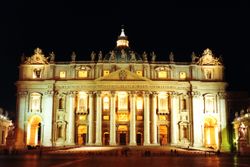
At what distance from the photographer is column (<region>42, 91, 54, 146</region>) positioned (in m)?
85.8

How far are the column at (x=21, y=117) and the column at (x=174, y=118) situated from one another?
94.7 feet

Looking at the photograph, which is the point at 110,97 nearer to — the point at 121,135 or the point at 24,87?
the point at 121,135

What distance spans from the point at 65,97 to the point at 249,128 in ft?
116

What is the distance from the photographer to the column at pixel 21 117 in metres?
86.6

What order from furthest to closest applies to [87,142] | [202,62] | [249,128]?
[202,62] → [87,142] → [249,128]

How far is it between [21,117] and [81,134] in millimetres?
12289

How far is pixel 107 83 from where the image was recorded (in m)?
86.0

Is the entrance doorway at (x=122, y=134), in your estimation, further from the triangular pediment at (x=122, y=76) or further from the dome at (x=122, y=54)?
the dome at (x=122, y=54)

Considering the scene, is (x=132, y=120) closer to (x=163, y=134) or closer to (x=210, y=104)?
(x=163, y=134)

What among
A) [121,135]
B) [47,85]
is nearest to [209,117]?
[121,135]

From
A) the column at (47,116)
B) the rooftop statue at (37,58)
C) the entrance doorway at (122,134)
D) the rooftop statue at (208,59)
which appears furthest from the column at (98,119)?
the rooftop statue at (208,59)

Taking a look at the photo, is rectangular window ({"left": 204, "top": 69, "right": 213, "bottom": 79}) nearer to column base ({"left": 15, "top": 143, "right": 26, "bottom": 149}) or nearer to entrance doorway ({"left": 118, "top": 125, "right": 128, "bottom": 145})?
entrance doorway ({"left": 118, "top": 125, "right": 128, "bottom": 145})

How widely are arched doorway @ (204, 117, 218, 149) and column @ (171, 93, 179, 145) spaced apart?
6.80m

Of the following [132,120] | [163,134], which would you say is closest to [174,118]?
[163,134]
